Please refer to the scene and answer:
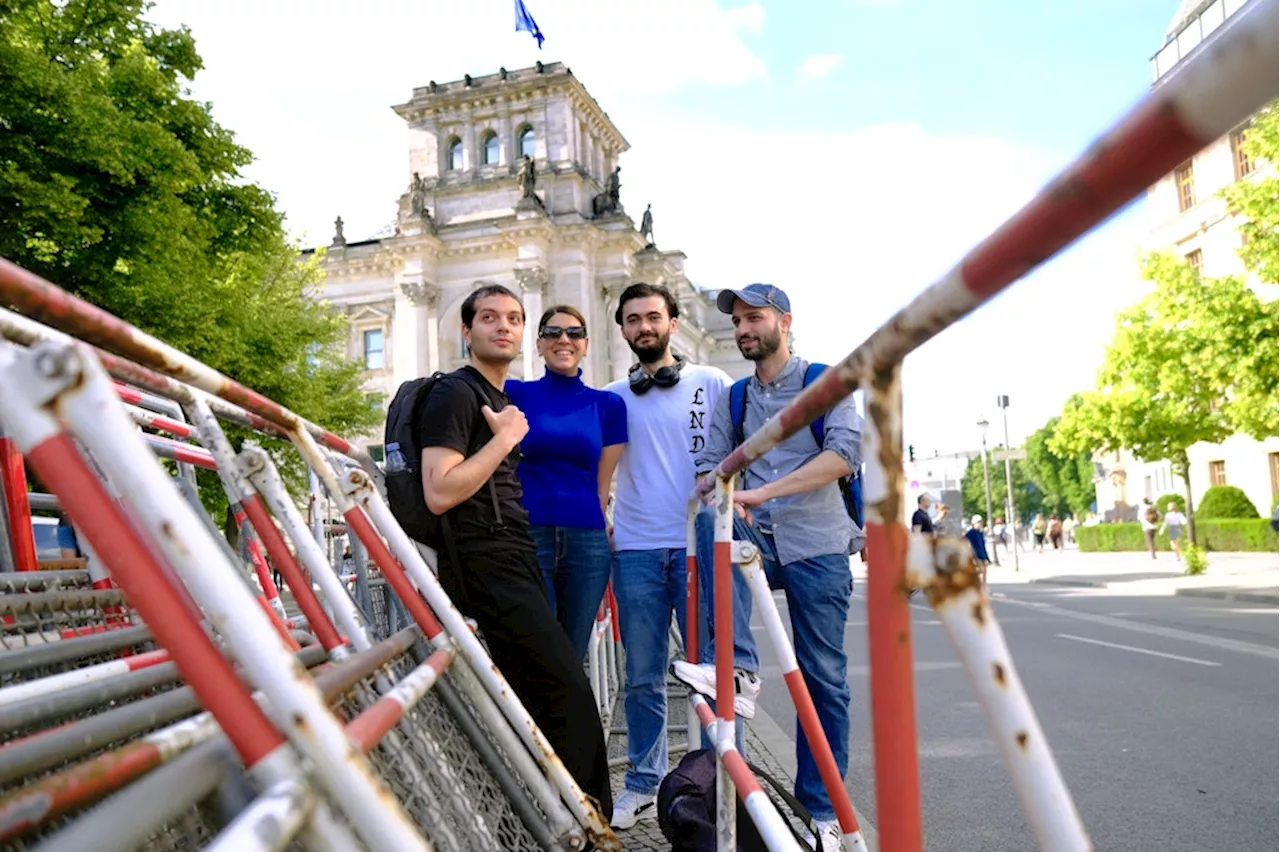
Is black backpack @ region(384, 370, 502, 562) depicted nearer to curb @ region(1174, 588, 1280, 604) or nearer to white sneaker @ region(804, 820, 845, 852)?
white sneaker @ region(804, 820, 845, 852)

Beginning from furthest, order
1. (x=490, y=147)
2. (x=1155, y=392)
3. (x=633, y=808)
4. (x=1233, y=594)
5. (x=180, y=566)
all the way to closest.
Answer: (x=490, y=147) < (x=1155, y=392) < (x=1233, y=594) < (x=633, y=808) < (x=180, y=566)

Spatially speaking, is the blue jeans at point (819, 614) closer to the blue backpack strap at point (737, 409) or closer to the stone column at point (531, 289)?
the blue backpack strap at point (737, 409)

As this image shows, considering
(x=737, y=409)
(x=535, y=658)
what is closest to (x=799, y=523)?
(x=737, y=409)

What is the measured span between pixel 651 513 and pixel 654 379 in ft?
2.16

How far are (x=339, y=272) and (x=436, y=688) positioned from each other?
187 feet

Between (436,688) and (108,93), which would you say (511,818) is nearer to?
(436,688)

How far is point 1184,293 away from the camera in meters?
22.0

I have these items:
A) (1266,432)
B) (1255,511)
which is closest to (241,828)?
(1266,432)

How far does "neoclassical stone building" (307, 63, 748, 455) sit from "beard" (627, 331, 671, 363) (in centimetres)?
4660

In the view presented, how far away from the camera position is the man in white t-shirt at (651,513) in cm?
461

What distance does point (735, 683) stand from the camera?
3049 millimetres

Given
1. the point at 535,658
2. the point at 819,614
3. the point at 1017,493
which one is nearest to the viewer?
the point at 535,658

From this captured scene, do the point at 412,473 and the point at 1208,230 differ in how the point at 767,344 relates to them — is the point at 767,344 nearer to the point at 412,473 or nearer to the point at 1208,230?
the point at 412,473

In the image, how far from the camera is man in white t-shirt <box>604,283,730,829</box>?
461 centimetres
